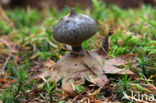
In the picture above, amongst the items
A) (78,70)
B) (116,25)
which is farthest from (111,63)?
(116,25)

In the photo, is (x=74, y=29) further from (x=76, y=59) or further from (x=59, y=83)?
(x=59, y=83)

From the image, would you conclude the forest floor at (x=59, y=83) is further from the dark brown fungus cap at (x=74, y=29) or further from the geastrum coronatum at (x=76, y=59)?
the dark brown fungus cap at (x=74, y=29)

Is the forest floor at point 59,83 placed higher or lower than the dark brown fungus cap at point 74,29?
lower

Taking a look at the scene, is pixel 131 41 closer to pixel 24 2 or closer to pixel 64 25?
pixel 64 25

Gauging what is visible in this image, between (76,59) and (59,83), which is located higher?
(76,59)

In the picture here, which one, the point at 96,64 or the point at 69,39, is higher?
the point at 69,39

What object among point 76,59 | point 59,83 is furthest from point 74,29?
point 59,83

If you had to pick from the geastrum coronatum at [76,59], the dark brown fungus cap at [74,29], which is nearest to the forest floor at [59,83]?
the geastrum coronatum at [76,59]

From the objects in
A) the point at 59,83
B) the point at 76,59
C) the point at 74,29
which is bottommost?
the point at 59,83
